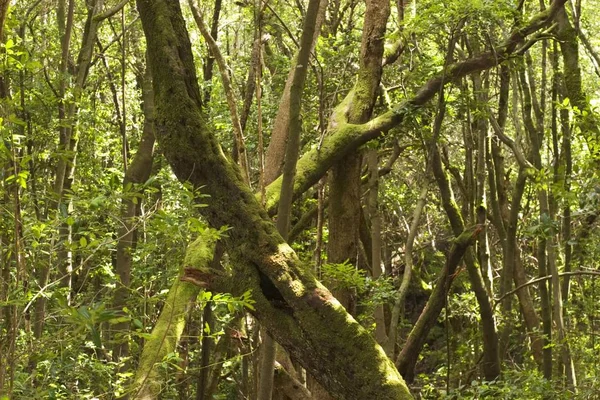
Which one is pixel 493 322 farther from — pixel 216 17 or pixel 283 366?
pixel 216 17

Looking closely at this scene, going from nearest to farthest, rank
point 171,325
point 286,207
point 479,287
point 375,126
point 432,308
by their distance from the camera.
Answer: point 286,207 < point 171,325 < point 375,126 < point 432,308 < point 479,287

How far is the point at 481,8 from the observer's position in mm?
6363

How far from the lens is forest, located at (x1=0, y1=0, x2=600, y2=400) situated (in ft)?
14.0

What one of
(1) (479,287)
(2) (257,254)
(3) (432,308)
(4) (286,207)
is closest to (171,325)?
(2) (257,254)

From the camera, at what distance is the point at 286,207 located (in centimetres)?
496

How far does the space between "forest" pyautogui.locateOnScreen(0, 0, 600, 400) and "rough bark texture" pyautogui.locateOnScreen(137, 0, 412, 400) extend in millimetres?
14

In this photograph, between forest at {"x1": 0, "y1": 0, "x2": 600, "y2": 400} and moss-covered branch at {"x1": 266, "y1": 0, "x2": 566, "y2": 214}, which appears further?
moss-covered branch at {"x1": 266, "y1": 0, "x2": 566, "y2": 214}

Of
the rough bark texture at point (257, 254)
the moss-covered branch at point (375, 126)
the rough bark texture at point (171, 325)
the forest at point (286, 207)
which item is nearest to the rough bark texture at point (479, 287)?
the forest at point (286, 207)

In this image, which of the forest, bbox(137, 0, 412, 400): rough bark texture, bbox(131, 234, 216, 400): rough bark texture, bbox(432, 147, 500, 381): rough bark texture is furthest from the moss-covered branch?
bbox(432, 147, 500, 381): rough bark texture

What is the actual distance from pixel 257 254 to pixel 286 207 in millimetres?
400

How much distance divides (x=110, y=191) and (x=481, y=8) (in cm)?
386

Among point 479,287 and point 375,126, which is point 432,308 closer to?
point 479,287

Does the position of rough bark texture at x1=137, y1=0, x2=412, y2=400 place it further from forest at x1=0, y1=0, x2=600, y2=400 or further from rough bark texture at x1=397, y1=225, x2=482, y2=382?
rough bark texture at x1=397, y1=225, x2=482, y2=382

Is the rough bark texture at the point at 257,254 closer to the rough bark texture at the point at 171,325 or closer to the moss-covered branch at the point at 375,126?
the rough bark texture at the point at 171,325
